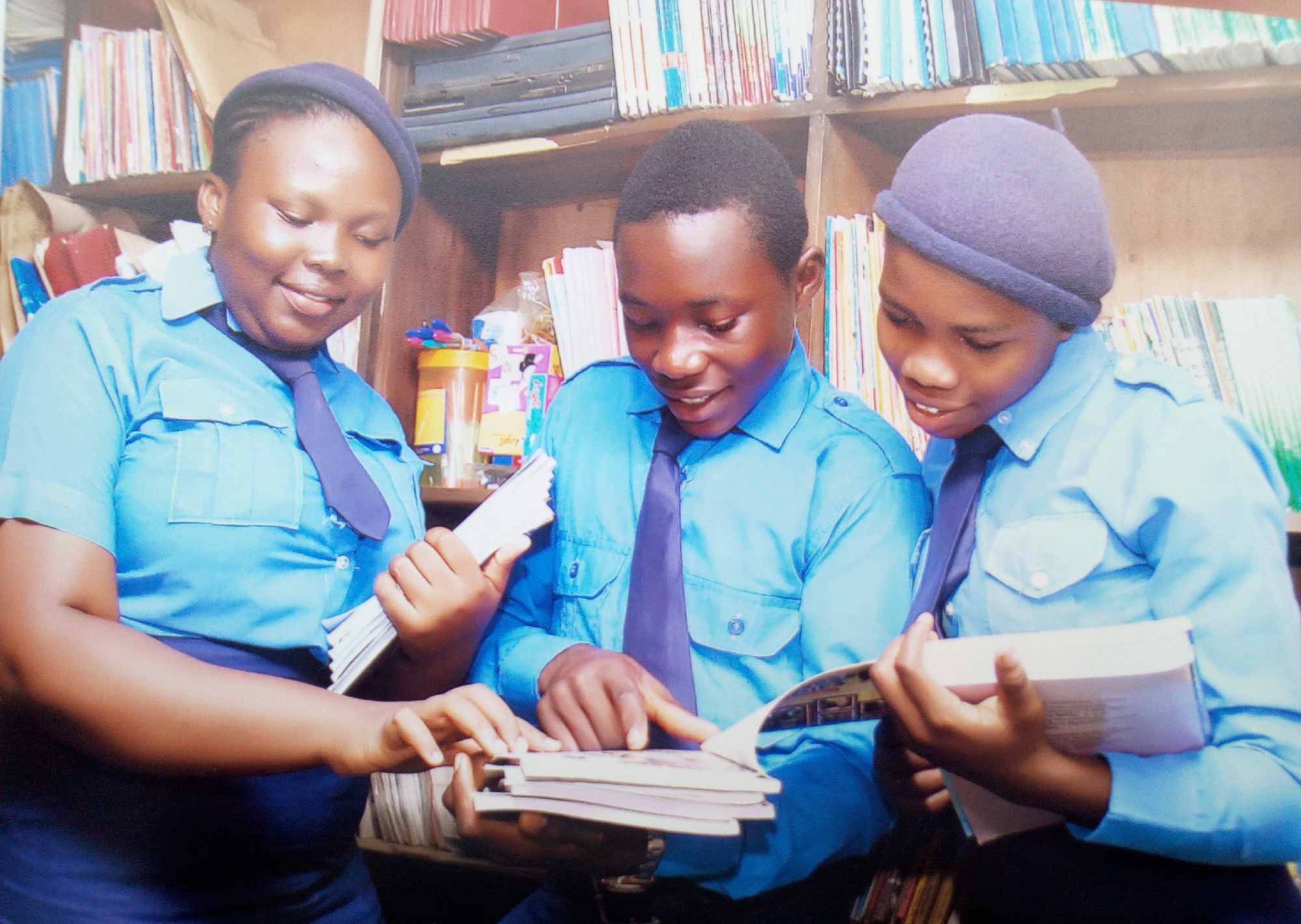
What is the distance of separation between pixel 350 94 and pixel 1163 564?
0.76 meters

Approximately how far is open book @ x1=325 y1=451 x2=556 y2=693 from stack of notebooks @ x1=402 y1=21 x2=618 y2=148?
2.11ft

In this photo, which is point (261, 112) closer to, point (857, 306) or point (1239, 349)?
point (857, 306)

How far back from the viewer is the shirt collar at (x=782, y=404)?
85 cm

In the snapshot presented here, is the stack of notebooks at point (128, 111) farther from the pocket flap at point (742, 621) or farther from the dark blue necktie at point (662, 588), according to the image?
the pocket flap at point (742, 621)

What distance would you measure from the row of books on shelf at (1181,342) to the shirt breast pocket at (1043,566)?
0.86 ft

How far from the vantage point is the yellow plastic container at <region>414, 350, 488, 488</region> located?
1.29 m

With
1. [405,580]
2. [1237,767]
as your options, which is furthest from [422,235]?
[1237,767]

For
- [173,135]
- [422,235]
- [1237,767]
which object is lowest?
[1237,767]

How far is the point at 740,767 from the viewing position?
1.67 ft

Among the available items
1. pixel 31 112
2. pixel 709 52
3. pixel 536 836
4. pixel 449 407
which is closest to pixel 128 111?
pixel 31 112

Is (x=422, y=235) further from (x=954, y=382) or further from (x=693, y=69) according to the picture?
(x=954, y=382)

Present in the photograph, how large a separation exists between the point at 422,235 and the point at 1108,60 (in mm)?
866

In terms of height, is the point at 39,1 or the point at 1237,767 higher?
the point at 39,1

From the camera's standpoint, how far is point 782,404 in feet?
2.81
